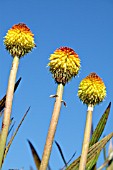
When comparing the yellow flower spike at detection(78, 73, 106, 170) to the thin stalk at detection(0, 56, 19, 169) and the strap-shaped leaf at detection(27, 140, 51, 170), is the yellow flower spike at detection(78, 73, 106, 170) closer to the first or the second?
the thin stalk at detection(0, 56, 19, 169)

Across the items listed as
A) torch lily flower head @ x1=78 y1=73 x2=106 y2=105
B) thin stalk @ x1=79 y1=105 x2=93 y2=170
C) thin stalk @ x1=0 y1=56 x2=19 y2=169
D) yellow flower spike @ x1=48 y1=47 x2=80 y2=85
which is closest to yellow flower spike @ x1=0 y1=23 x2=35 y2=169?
thin stalk @ x1=0 y1=56 x2=19 y2=169

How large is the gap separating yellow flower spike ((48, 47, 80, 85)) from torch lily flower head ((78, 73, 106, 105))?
0.09 metres

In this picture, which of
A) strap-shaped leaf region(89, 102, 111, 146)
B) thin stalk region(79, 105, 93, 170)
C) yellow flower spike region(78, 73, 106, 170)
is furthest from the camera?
strap-shaped leaf region(89, 102, 111, 146)

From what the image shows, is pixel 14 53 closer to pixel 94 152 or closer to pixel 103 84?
pixel 103 84

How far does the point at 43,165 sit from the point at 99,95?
54cm

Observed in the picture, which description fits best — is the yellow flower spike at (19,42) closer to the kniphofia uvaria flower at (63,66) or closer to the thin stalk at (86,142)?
the kniphofia uvaria flower at (63,66)

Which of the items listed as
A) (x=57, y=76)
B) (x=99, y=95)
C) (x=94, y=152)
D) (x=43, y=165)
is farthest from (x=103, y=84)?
(x=43, y=165)

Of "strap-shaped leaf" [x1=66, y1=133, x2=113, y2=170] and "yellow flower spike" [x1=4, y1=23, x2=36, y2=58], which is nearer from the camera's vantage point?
"strap-shaped leaf" [x1=66, y1=133, x2=113, y2=170]

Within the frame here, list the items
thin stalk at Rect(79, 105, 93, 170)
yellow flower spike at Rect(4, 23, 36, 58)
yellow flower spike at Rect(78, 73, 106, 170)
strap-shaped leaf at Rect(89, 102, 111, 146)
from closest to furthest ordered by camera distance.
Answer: thin stalk at Rect(79, 105, 93, 170)
yellow flower spike at Rect(78, 73, 106, 170)
strap-shaped leaf at Rect(89, 102, 111, 146)
yellow flower spike at Rect(4, 23, 36, 58)

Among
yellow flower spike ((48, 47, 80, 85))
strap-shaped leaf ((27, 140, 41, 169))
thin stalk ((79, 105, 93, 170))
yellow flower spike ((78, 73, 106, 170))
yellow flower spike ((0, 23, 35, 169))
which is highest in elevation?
yellow flower spike ((0, 23, 35, 169))

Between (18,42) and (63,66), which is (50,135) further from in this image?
(18,42)

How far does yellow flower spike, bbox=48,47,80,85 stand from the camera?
206 cm

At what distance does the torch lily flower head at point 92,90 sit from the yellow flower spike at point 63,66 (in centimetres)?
9

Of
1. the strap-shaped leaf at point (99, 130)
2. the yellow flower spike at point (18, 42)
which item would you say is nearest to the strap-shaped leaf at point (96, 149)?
the strap-shaped leaf at point (99, 130)
